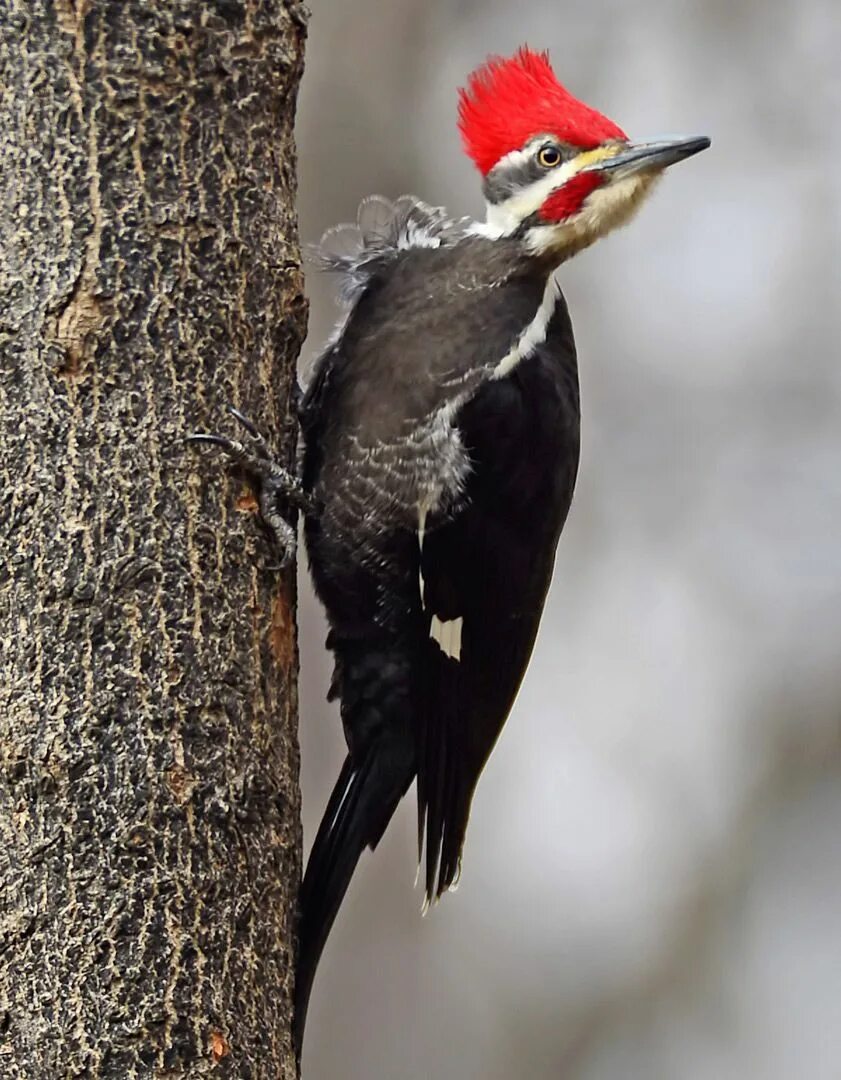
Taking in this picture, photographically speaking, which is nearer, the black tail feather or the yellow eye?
the black tail feather

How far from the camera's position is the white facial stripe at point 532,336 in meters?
2.56

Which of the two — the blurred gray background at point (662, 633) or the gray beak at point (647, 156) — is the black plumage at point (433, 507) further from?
the blurred gray background at point (662, 633)

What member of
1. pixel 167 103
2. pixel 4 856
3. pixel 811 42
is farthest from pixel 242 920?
pixel 811 42

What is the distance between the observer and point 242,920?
73.6 inches

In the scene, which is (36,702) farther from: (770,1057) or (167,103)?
(770,1057)

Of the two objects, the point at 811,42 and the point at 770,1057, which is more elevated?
the point at 811,42

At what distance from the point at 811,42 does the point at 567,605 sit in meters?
2.25

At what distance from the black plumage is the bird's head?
7cm

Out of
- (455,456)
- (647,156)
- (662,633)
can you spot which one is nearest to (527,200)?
(647,156)

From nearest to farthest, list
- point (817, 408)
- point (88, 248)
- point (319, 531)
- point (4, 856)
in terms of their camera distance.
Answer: point (4, 856), point (88, 248), point (319, 531), point (817, 408)

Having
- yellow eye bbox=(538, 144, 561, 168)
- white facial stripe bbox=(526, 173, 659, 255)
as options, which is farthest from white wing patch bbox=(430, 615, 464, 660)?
yellow eye bbox=(538, 144, 561, 168)

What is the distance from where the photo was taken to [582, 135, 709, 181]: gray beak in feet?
8.20

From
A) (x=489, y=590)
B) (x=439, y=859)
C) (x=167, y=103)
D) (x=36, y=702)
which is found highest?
(x=167, y=103)

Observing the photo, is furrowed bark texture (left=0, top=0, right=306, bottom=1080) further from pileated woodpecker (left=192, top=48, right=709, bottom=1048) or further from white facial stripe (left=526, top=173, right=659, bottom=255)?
white facial stripe (left=526, top=173, right=659, bottom=255)
